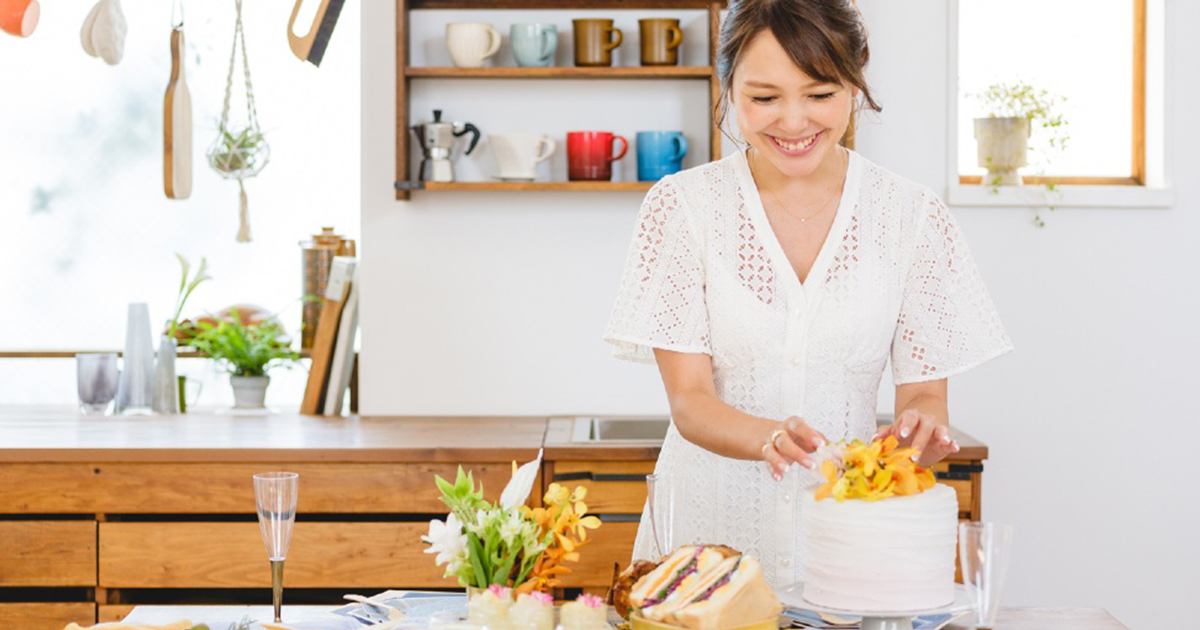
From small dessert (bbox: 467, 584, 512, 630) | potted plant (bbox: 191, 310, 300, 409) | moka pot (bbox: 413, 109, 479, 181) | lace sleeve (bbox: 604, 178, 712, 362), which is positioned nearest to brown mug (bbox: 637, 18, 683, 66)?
moka pot (bbox: 413, 109, 479, 181)

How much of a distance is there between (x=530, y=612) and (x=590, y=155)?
193cm

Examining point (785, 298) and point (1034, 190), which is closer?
point (785, 298)

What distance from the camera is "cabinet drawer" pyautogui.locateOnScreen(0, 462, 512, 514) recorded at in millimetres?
2715

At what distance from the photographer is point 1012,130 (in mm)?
3203

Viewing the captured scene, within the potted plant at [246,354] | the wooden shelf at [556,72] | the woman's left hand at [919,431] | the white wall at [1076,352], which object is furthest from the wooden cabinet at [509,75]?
the woman's left hand at [919,431]

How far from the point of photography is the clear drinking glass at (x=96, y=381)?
3.25 meters

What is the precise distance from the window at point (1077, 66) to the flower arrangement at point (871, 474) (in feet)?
6.73

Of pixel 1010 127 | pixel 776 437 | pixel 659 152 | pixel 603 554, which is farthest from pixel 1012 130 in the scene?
pixel 776 437

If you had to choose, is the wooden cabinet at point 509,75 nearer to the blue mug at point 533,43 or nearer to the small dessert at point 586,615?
the blue mug at point 533,43

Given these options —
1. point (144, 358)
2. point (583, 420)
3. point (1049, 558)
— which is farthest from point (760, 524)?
point (144, 358)

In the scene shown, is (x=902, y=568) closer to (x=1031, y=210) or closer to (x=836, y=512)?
(x=836, y=512)

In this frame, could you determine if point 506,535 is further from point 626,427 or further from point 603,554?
point 626,427

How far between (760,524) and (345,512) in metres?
1.15

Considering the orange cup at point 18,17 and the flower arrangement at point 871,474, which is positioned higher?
the orange cup at point 18,17
